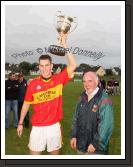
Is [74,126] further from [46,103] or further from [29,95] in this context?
[29,95]

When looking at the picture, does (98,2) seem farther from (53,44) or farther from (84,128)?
(84,128)

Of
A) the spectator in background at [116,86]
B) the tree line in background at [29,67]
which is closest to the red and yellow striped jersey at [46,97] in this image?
the tree line in background at [29,67]

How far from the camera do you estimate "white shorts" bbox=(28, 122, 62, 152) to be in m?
4.95

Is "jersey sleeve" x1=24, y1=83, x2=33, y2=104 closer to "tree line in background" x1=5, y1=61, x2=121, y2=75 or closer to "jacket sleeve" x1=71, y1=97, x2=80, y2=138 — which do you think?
"tree line in background" x1=5, y1=61, x2=121, y2=75

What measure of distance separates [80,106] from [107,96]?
0.32 metres

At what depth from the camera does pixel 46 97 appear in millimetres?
5012

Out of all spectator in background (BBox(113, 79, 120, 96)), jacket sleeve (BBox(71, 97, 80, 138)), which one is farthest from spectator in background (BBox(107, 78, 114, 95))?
jacket sleeve (BBox(71, 97, 80, 138))

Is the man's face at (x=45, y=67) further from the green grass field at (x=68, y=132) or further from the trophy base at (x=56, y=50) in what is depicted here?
the green grass field at (x=68, y=132)

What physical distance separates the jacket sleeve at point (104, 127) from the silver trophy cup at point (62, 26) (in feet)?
2.58

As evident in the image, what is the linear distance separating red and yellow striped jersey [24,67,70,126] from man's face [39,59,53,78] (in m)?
0.06

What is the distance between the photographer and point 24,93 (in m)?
5.03

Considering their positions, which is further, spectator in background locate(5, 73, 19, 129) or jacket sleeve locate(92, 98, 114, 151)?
spectator in background locate(5, 73, 19, 129)

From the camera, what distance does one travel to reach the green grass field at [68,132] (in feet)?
16.3

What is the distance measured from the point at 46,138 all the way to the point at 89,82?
79 centimetres
